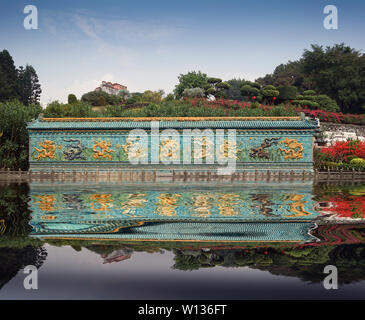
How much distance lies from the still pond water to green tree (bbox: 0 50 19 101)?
37.3 m

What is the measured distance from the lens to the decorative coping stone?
17.2 metres

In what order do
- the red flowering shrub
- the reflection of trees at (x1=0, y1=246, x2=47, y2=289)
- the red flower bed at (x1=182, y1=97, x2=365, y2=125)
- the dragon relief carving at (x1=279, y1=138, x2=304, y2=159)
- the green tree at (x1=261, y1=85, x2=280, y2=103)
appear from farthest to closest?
the green tree at (x1=261, y1=85, x2=280, y2=103) < the red flower bed at (x1=182, y1=97, x2=365, y2=125) < the red flowering shrub < the dragon relief carving at (x1=279, y1=138, x2=304, y2=159) < the reflection of trees at (x1=0, y1=246, x2=47, y2=289)

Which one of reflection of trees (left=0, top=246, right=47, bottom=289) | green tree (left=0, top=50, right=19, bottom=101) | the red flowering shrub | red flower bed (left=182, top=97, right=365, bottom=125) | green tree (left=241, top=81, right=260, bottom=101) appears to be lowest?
reflection of trees (left=0, top=246, right=47, bottom=289)

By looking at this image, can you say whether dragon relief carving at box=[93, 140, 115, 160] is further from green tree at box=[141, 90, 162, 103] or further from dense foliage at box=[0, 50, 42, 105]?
dense foliage at box=[0, 50, 42, 105]

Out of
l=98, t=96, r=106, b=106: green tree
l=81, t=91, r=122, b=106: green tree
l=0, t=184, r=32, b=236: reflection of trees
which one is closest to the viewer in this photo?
l=0, t=184, r=32, b=236: reflection of trees

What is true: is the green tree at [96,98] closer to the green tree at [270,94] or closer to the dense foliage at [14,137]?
the green tree at [270,94]

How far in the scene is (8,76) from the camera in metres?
43.6

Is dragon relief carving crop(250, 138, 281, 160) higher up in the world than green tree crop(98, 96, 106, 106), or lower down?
lower down

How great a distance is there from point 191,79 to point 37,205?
3136cm

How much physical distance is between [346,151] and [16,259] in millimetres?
18169

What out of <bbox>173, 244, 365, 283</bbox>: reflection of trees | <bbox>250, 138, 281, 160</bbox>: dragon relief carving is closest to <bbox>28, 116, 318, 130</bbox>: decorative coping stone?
<bbox>250, 138, 281, 160</bbox>: dragon relief carving

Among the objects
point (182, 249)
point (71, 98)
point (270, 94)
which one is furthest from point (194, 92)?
point (182, 249)

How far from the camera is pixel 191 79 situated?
38.4 meters

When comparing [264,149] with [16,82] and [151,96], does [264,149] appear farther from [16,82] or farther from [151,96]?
[16,82]
